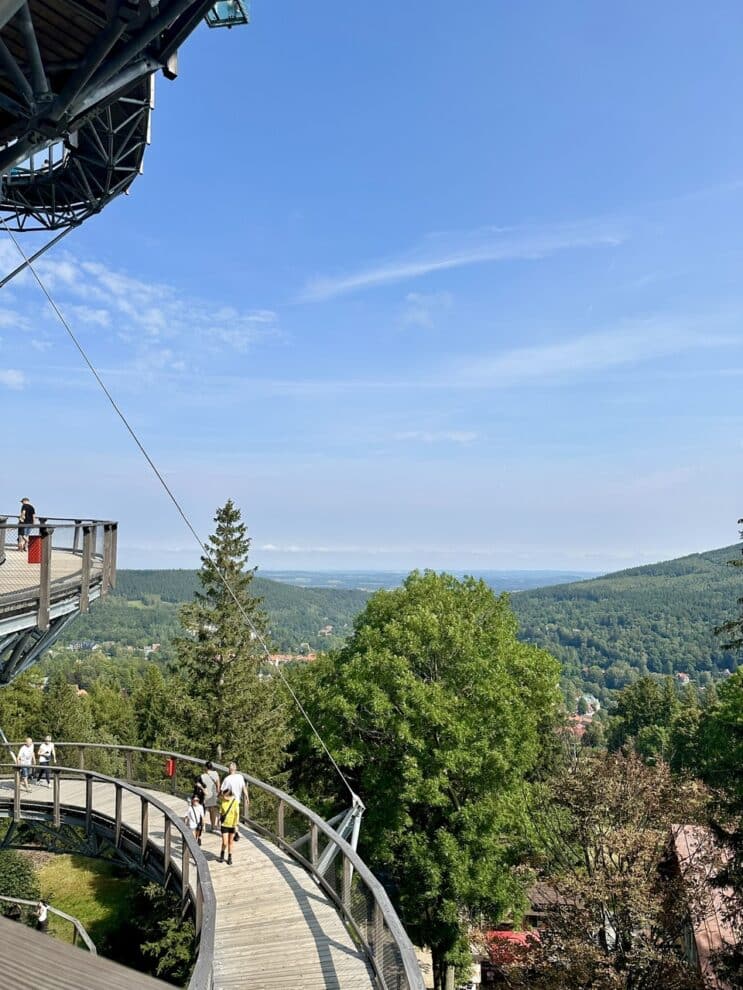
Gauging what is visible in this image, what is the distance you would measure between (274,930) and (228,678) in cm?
2180

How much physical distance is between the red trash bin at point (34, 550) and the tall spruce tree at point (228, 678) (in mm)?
16792

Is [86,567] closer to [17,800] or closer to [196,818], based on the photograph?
[196,818]

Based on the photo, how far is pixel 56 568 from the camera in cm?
979

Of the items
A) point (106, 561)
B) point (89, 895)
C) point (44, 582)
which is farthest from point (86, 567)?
point (89, 895)

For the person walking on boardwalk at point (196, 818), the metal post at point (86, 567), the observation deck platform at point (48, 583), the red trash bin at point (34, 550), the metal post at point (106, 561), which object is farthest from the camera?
the metal post at point (106, 561)

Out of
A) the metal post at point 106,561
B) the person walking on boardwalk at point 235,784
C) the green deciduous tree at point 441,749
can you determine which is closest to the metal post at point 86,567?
the metal post at point 106,561

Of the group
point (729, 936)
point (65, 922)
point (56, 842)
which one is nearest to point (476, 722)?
point (56, 842)

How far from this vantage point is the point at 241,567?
3238 centimetres

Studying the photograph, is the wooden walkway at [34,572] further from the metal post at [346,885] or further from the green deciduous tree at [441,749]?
the green deciduous tree at [441,749]

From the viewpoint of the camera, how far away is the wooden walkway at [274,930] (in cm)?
701

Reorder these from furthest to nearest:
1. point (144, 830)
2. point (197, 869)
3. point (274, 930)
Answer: point (144, 830), point (274, 930), point (197, 869)

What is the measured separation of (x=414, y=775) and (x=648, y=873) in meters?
6.30

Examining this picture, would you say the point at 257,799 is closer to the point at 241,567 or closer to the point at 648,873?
the point at 241,567

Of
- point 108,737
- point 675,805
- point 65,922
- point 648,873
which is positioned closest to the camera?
point 648,873
